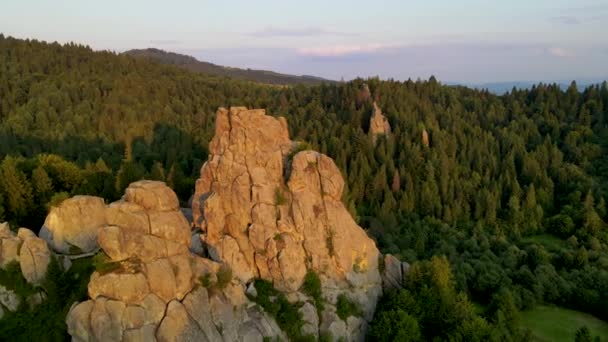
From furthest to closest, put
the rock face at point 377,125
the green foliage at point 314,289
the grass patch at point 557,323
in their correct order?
1. the rock face at point 377,125
2. the grass patch at point 557,323
3. the green foliage at point 314,289

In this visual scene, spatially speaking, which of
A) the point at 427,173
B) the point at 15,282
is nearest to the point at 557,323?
the point at 427,173

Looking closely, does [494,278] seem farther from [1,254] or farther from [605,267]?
[1,254]

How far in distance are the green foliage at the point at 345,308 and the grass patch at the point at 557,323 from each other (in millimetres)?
28993

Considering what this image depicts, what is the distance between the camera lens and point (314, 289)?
52.5 meters

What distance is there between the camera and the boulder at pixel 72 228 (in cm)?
5106

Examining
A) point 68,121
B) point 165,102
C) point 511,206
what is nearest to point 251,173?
point 511,206

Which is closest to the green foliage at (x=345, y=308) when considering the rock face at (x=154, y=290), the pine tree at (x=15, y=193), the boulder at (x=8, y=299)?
the rock face at (x=154, y=290)

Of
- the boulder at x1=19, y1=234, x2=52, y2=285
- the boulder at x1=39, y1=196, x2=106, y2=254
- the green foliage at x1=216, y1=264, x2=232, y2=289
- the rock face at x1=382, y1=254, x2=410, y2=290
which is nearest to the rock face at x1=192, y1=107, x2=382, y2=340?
the rock face at x1=382, y1=254, x2=410, y2=290

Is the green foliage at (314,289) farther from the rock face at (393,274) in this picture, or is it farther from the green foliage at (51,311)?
the green foliage at (51,311)

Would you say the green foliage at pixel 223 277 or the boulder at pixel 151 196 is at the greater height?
the boulder at pixel 151 196

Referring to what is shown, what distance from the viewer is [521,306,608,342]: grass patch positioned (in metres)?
68.6

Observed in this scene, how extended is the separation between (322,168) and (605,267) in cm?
6968

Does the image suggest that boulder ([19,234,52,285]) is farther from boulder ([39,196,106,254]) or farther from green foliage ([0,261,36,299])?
boulder ([39,196,106,254])

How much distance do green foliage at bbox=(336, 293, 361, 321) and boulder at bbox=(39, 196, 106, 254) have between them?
2717 cm
